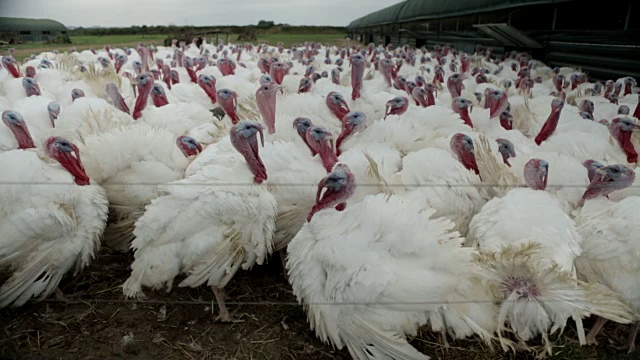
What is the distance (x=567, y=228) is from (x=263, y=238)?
1.77 m

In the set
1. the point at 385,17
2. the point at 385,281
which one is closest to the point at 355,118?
the point at 385,281

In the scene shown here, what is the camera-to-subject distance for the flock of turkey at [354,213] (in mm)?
2334

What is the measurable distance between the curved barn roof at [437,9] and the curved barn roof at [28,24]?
21.9 ft

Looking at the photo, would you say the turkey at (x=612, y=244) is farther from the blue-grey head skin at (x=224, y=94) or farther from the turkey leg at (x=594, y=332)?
the blue-grey head skin at (x=224, y=94)

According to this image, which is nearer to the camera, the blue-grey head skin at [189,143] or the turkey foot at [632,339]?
the turkey foot at [632,339]

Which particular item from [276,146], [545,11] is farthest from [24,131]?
[545,11]

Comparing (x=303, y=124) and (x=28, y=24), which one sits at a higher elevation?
(x=28, y=24)

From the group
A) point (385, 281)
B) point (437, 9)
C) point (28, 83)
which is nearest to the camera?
point (385, 281)

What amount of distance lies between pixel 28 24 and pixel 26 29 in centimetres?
3

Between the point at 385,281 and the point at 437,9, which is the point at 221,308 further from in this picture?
the point at 437,9

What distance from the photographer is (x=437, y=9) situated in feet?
40.4

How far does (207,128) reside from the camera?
4465 mm

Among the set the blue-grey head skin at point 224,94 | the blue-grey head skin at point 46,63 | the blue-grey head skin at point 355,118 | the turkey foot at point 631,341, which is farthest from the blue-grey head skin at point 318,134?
the blue-grey head skin at point 46,63

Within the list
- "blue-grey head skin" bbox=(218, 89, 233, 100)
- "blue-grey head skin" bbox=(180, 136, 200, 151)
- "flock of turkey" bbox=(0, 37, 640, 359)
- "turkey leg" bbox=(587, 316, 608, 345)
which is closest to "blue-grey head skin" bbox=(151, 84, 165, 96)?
"flock of turkey" bbox=(0, 37, 640, 359)
